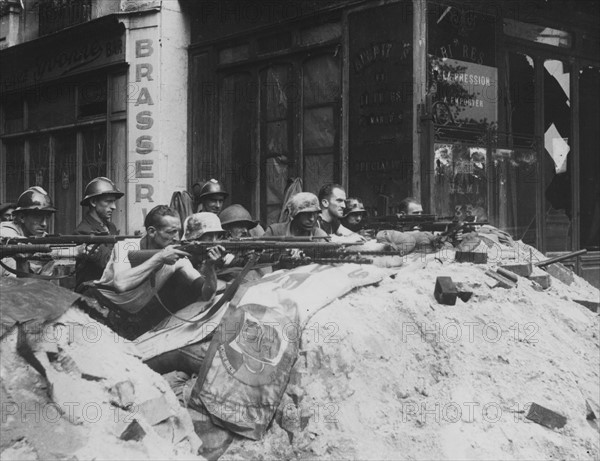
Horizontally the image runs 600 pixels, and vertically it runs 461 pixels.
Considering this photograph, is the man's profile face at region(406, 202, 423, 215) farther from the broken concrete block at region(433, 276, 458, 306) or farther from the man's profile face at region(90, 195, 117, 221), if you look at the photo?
the man's profile face at region(90, 195, 117, 221)

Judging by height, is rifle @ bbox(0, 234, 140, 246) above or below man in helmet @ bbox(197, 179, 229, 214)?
below

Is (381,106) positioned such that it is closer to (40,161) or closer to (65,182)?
(65,182)

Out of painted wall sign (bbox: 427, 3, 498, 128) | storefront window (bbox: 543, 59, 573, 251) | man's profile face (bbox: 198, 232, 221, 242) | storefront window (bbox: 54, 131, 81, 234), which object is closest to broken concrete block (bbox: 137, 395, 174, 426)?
man's profile face (bbox: 198, 232, 221, 242)

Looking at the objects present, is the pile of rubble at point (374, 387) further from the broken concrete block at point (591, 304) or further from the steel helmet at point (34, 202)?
the steel helmet at point (34, 202)

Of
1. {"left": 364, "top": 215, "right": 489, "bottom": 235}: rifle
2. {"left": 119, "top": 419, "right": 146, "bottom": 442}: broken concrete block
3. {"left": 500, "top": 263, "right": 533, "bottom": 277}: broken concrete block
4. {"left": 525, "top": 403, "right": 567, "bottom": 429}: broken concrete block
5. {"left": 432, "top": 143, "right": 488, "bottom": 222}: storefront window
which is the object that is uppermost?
{"left": 432, "top": 143, "right": 488, "bottom": 222}: storefront window

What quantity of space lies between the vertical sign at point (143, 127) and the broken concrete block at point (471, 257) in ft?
23.4

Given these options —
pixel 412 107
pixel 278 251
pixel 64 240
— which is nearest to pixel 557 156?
pixel 412 107

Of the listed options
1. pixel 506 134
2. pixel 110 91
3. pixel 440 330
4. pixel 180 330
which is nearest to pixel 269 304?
pixel 180 330

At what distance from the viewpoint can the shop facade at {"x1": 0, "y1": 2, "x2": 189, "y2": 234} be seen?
44.3ft

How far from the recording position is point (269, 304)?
19.6ft

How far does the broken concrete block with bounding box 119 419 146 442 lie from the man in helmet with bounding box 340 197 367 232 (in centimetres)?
483

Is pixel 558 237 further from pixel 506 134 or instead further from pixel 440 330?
pixel 440 330

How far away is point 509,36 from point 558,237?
129 inches

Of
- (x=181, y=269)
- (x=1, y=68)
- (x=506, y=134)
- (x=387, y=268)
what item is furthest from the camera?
(x=1, y=68)
